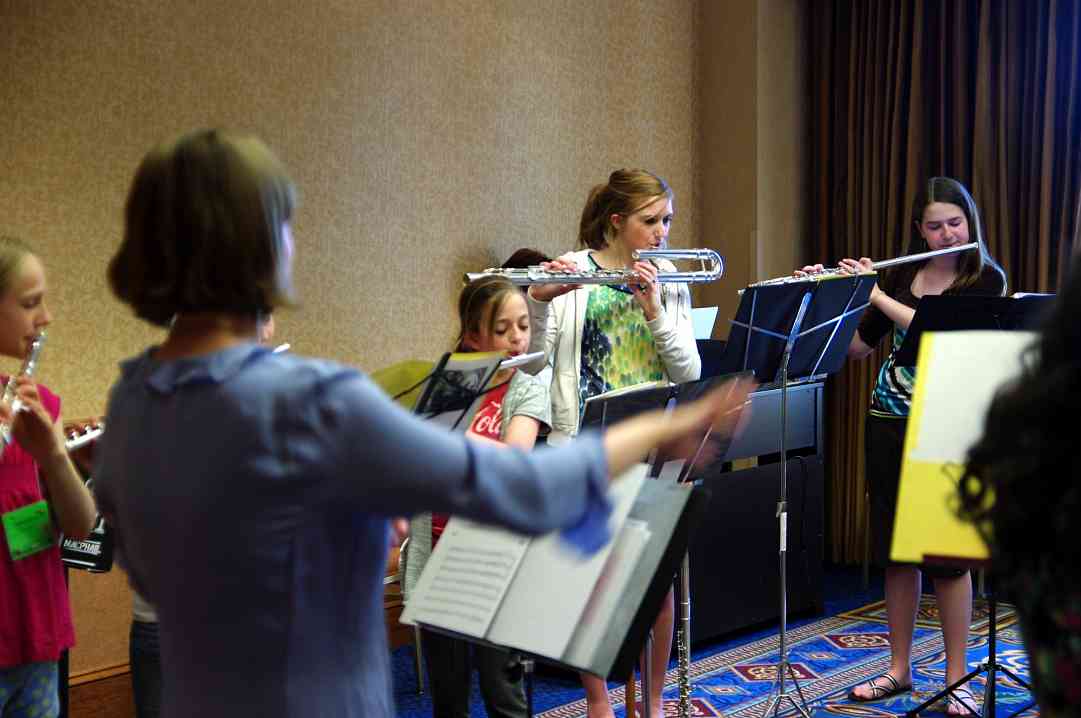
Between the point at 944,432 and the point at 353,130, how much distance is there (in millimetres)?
2868

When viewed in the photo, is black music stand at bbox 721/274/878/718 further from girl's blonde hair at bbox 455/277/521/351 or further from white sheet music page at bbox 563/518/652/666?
white sheet music page at bbox 563/518/652/666

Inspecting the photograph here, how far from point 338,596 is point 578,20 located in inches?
158

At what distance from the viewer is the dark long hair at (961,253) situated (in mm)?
3455

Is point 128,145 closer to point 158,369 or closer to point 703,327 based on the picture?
point 703,327

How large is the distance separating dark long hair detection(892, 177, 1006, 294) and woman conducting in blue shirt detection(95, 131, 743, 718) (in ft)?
8.29

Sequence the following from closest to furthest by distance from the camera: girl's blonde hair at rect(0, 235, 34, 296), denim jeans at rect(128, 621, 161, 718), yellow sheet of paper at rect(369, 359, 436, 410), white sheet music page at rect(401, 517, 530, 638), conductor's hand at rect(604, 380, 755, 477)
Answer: conductor's hand at rect(604, 380, 755, 477) < white sheet music page at rect(401, 517, 530, 638) < yellow sheet of paper at rect(369, 359, 436, 410) < girl's blonde hair at rect(0, 235, 34, 296) < denim jeans at rect(128, 621, 161, 718)

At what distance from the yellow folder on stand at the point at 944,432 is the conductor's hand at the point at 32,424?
4.45 feet

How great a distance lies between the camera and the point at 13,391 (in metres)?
1.98

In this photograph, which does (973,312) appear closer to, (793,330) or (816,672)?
(793,330)

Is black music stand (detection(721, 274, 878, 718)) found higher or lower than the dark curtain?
lower

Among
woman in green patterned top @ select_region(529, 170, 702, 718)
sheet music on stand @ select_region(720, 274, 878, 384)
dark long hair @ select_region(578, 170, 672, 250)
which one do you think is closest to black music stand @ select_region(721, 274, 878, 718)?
sheet music on stand @ select_region(720, 274, 878, 384)

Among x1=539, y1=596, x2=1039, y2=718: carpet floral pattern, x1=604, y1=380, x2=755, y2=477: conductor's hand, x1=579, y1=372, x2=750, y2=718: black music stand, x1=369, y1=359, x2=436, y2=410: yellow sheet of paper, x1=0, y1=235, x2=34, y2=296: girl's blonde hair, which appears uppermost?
x1=0, y1=235, x2=34, y2=296: girl's blonde hair

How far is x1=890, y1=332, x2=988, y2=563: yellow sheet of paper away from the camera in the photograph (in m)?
1.40

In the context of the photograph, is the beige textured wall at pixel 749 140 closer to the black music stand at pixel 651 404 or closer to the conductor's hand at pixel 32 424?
the black music stand at pixel 651 404
